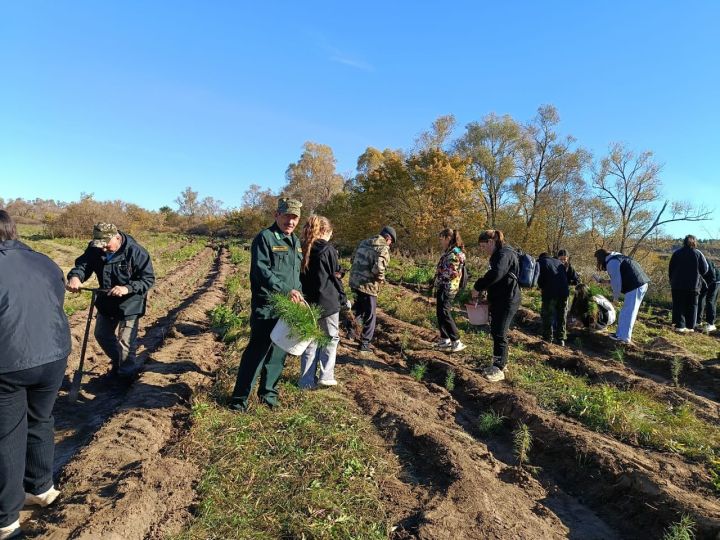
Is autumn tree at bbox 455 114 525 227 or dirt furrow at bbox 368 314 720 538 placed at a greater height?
autumn tree at bbox 455 114 525 227

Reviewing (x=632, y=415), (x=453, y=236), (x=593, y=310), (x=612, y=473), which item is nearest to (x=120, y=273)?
(x=453, y=236)

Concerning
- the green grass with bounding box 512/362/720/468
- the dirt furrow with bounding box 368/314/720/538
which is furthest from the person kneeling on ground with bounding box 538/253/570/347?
the dirt furrow with bounding box 368/314/720/538

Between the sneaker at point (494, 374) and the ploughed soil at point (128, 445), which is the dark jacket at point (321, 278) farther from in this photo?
the sneaker at point (494, 374)

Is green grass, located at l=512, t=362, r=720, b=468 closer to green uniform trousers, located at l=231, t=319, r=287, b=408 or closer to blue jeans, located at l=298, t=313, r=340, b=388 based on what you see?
blue jeans, located at l=298, t=313, r=340, b=388

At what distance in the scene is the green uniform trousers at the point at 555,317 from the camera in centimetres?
823

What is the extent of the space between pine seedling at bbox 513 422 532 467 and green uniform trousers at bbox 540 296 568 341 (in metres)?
4.48

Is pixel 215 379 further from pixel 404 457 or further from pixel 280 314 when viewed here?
pixel 404 457

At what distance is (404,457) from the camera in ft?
12.3

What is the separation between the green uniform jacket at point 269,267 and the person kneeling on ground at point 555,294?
5.76m

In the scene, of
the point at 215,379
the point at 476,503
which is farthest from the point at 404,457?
the point at 215,379

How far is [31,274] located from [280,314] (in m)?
1.84

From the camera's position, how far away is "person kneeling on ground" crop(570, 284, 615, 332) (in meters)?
8.62

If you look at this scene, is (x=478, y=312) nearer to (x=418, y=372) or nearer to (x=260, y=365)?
(x=418, y=372)

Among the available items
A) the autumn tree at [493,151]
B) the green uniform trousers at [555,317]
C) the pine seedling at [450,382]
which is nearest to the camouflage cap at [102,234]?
the pine seedling at [450,382]
